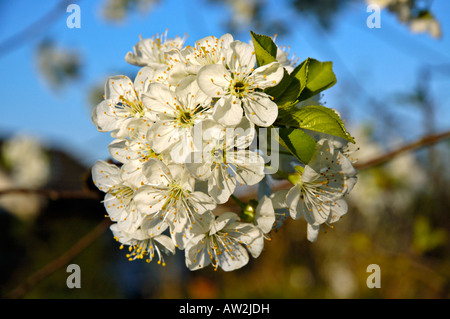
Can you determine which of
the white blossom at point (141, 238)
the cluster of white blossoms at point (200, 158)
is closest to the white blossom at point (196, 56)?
the cluster of white blossoms at point (200, 158)

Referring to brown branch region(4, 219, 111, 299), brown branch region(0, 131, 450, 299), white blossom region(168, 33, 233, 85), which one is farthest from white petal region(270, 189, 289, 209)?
brown branch region(4, 219, 111, 299)

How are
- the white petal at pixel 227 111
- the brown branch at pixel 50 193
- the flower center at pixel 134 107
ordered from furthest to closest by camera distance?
the brown branch at pixel 50 193, the flower center at pixel 134 107, the white petal at pixel 227 111

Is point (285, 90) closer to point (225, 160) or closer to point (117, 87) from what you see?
point (225, 160)

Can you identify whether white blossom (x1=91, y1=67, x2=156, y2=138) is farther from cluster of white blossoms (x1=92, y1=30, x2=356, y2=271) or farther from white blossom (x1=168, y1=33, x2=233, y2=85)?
white blossom (x1=168, y1=33, x2=233, y2=85)

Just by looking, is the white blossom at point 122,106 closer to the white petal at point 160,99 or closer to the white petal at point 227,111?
the white petal at point 160,99

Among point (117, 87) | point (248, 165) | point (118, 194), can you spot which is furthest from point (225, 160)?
point (117, 87)
